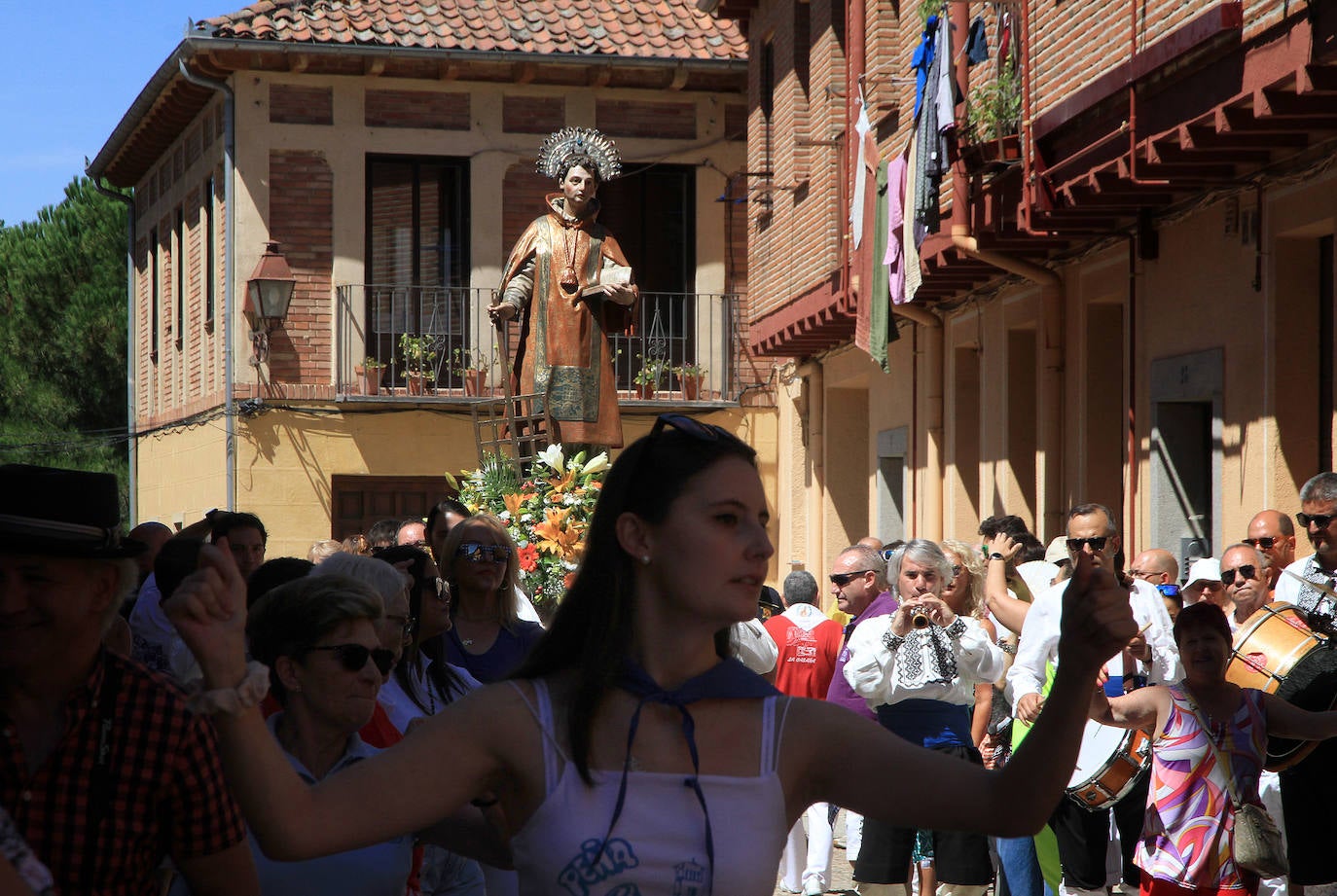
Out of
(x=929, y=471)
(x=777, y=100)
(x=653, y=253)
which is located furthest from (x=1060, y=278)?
(x=653, y=253)

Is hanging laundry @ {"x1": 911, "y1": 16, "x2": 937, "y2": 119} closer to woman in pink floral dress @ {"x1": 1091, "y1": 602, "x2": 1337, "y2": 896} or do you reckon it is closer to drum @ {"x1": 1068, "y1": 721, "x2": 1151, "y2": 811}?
drum @ {"x1": 1068, "y1": 721, "x2": 1151, "y2": 811}

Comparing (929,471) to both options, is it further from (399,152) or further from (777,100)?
(399,152)

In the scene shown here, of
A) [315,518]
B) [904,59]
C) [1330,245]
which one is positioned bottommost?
[315,518]

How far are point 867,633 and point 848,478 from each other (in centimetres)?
1196

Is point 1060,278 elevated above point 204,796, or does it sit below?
above

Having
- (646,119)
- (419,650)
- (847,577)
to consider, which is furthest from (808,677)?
(646,119)

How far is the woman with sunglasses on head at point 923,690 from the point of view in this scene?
7.93m

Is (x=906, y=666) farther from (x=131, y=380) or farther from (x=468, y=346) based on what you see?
(x=131, y=380)

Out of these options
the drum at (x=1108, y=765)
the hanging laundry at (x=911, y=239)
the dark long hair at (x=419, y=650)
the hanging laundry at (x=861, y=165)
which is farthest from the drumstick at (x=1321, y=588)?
the hanging laundry at (x=861, y=165)

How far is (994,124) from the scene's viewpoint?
1274 cm

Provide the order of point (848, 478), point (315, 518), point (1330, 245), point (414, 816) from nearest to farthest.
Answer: point (414, 816) → point (1330, 245) → point (848, 478) → point (315, 518)

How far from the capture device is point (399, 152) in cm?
2206

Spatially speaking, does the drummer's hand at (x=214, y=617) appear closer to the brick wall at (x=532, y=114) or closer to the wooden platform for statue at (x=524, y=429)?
the wooden platform for statue at (x=524, y=429)

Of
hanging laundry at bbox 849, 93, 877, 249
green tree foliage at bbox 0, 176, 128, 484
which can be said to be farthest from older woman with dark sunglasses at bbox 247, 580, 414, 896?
green tree foliage at bbox 0, 176, 128, 484
